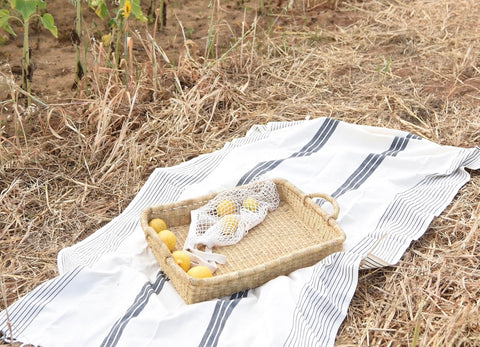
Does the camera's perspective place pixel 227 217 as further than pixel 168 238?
Yes

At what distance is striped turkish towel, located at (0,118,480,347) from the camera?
6.55ft

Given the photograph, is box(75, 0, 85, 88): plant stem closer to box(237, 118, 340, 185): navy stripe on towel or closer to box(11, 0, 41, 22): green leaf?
box(11, 0, 41, 22): green leaf

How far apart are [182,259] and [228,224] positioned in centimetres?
29

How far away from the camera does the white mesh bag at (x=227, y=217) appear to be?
7.77 feet

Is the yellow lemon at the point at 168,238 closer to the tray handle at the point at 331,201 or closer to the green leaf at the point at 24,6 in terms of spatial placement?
the tray handle at the point at 331,201

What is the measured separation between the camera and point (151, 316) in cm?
203

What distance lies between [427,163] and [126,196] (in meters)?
1.39

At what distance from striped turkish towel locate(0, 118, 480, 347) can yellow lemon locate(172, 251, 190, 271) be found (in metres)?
0.08

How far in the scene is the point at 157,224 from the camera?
2.40m

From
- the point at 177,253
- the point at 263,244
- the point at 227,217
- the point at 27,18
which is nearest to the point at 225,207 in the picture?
the point at 227,217

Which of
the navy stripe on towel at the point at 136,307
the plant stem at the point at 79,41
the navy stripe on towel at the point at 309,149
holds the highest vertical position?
the plant stem at the point at 79,41

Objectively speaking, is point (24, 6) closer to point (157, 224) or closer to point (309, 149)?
point (157, 224)

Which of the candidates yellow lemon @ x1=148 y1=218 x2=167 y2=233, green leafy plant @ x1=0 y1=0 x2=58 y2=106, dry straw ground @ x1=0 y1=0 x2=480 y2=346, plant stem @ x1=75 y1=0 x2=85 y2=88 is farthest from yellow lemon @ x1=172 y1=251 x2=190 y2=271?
plant stem @ x1=75 y1=0 x2=85 y2=88

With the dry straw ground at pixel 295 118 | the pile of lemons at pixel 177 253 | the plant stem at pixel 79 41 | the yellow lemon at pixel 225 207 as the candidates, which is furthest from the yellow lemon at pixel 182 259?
the plant stem at pixel 79 41
